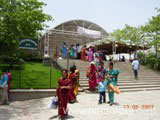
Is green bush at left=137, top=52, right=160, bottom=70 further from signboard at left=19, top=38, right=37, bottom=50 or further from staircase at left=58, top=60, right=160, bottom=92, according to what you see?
signboard at left=19, top=38, right=37, bottom=50

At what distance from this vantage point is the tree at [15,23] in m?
10.6

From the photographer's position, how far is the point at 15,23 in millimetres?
10742

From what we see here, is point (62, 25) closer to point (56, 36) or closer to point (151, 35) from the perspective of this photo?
point (56, 36)

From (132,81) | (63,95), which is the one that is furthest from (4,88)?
(132,81)

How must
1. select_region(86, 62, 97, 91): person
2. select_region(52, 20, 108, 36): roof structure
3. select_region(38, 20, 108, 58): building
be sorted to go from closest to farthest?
select_region(86, 62, 97, 91): person → select_region(38, 20, 108, 58): building → select_region(52, 20, 108, 36): roof structure

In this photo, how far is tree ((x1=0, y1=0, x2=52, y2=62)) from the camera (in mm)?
10617

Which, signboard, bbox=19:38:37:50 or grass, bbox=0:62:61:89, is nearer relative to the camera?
grass, bbox=0:62:61:89

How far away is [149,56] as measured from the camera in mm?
20422

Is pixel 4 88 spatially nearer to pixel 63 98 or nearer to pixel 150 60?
pixel 63 98

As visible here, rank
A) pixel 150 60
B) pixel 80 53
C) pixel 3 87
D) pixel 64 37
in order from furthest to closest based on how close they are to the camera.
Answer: pixel 64 37, pixel 150 60, pixel 80 53, pixel 3 87

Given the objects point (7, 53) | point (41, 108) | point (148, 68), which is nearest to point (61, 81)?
point (41, 108)


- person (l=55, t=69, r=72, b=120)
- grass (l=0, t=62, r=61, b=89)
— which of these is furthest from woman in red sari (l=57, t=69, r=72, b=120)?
→ grass (l=0, t=62, r=61, b=89)

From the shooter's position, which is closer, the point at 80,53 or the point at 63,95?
the point at 63,95

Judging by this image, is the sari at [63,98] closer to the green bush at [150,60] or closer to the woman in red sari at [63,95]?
the woman in red sari at [63,95]
